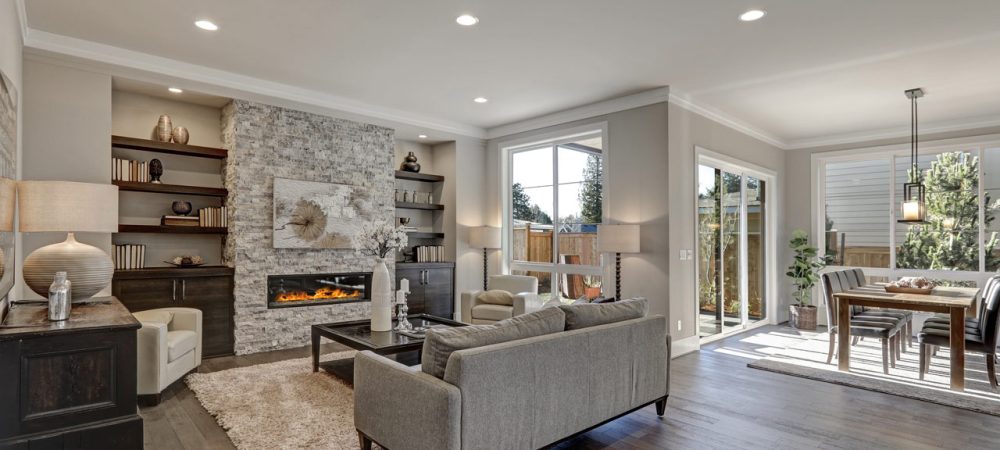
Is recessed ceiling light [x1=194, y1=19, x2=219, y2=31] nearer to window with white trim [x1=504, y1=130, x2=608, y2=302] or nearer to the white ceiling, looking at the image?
the white ceiling

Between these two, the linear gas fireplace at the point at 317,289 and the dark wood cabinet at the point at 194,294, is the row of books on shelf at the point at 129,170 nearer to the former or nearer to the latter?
the dark wood cabinet at the point at 194,294

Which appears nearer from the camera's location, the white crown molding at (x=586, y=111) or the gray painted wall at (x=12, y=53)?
the gray painted wall at (x=12, y=53)

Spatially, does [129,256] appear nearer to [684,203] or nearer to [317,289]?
[317,289]

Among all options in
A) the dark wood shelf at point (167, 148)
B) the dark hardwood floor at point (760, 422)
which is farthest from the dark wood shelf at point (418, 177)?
the dark hardwood floor at point (760, 422)

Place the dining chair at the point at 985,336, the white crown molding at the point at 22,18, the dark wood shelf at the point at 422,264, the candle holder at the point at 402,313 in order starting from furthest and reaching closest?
the dark wood shelf at the point at 422,264 → the candle holder at the point at 402,313 → the dining chair at the point at 985,336 → the white crown molding at the point at 22,18

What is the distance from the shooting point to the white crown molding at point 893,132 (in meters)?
6.51

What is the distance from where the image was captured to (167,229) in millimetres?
5191

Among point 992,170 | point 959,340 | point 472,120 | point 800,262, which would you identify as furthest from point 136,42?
point 992,170

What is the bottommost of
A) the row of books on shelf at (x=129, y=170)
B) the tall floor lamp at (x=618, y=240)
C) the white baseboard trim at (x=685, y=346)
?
the white baseboard trim at (x=685, y=346)

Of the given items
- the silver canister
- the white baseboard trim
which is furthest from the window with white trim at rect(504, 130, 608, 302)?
the silver canister

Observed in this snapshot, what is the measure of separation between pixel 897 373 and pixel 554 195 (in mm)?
4081

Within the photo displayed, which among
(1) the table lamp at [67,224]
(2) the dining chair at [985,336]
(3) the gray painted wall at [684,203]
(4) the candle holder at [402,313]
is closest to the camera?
(1) the table lamp at [67,224]

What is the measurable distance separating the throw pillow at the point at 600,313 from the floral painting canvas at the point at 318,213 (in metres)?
3.72

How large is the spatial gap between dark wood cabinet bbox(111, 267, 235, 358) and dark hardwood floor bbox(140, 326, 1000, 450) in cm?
111
